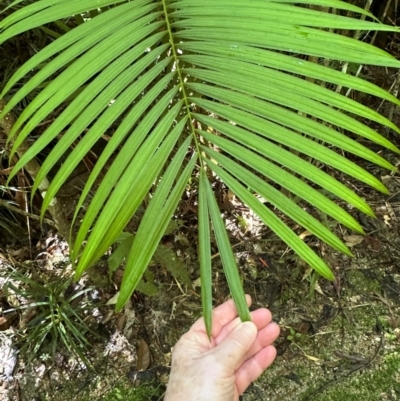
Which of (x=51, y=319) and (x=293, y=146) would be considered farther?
(x=51, y=319)

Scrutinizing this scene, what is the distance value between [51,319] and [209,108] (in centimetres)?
102

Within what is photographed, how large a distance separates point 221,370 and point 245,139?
20.2 inches

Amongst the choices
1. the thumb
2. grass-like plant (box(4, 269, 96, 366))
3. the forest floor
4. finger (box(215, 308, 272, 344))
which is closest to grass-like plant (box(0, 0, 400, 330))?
the thumb

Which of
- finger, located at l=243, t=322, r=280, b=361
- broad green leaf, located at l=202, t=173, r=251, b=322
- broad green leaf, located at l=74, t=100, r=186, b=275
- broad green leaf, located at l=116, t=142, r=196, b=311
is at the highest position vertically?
broad green leaf, located at l=74, t=100, r=186, b=275

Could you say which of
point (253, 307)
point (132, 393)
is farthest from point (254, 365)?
point (132, 393)

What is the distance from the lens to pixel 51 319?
5.25ft

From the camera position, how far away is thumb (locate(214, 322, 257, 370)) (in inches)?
41.2

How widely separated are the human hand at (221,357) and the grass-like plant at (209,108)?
186 millimetres

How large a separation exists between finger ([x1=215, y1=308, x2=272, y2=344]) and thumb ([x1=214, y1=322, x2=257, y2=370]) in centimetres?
7

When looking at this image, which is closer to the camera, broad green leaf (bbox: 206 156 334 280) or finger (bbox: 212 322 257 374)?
broad green leaf (bbox: 206 156 334 280)

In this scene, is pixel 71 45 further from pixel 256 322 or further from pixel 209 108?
pixel 256 322

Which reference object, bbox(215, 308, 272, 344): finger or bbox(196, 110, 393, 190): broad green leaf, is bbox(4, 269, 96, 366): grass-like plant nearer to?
bbox(215, 308, 272, 344): finger

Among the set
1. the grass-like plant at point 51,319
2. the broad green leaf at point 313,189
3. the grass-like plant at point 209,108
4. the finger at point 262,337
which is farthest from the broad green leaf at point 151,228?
the grass-like plant at point 51,319

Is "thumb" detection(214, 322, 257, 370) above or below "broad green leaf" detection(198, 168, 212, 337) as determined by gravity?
below
